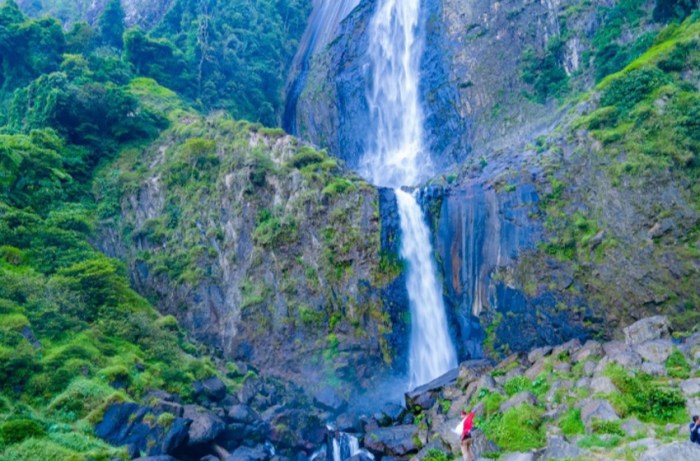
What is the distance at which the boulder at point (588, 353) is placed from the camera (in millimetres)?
16406

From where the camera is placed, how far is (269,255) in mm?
24797

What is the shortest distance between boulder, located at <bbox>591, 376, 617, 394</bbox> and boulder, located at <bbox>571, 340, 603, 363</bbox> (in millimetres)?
2713

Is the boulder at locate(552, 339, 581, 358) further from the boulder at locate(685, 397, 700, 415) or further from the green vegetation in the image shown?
the boulder at locate(685, 397, 700, 415)

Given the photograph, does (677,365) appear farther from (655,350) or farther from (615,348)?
(615,348)

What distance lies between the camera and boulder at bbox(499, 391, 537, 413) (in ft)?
46.1

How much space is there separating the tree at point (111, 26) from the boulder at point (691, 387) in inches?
1768

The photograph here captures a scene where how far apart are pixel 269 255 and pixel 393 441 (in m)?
11.6

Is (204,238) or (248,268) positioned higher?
(204,238)

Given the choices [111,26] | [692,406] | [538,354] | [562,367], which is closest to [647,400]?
[692,406]

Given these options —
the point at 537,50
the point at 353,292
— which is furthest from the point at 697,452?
the point at 537,50

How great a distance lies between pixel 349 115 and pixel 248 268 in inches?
701

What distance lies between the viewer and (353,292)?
23656 millimetres

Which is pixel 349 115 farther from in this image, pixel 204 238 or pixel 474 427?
pixel 474 427

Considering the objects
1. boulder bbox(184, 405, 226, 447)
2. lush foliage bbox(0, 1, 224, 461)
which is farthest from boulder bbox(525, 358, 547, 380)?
lush foliage bbox(0, 1, 224, 461)
